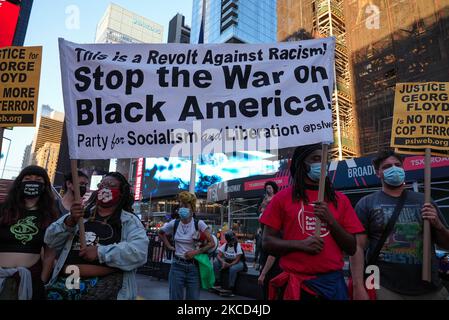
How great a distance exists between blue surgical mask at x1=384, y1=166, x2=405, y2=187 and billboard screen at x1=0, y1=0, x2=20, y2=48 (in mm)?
6951

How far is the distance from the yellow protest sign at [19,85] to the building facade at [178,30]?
138226mm

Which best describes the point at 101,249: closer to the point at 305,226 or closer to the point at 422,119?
the point at 305,226

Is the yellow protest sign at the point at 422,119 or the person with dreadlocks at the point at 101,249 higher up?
the yellow protest sign at the point at 422,119

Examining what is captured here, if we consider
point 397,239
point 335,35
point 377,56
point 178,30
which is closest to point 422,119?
point 397,239

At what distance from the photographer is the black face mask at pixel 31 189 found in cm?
316

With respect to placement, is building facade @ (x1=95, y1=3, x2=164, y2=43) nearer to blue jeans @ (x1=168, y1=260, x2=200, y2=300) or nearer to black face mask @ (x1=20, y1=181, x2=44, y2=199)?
blue jeans @ (x1=168, y1=260, x2=200, y2=300)

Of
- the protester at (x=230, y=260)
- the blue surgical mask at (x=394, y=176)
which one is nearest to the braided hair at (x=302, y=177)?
the blue surgical mask at (x=394, y=176)

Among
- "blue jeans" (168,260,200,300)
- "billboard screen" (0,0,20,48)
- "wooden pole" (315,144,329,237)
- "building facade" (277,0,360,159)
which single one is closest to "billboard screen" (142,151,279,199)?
"building facade" (277,0,360,159)

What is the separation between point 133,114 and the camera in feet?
10.1

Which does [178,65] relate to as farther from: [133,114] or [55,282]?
[55,282]

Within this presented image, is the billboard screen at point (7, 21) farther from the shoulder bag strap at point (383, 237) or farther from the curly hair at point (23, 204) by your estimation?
the shoulder bag strap at point (383, 237)

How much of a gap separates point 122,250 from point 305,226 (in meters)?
1.40
